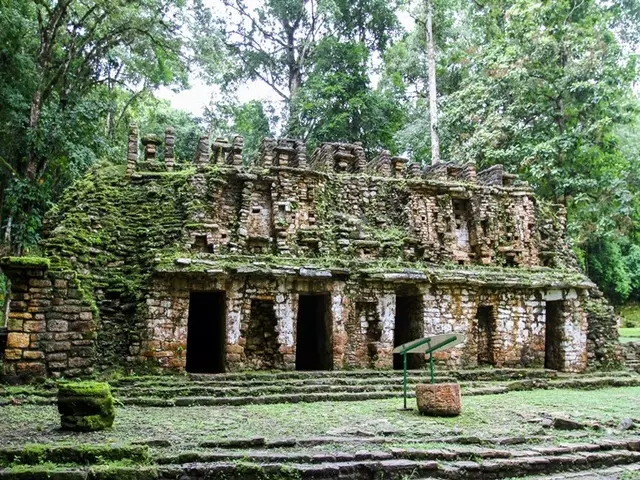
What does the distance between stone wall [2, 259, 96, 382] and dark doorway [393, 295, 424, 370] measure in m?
8.32

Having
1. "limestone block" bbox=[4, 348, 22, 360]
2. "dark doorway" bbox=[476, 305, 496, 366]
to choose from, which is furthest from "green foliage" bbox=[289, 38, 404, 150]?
"limestone block" bbox=[4, 348, 22, 360]

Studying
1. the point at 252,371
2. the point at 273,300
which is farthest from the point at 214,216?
the point at 252,371

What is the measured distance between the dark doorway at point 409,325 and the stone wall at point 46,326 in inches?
328

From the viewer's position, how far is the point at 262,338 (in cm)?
1469

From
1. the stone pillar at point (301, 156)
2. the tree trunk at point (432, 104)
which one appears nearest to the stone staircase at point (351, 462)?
the stone pillar at point (301, 156)

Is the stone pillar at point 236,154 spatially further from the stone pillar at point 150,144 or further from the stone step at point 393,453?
the stone step at point 393,453

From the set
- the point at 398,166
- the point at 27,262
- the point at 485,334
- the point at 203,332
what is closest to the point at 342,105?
the point at 398,166

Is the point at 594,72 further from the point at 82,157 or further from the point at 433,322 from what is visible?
the point at 82,157

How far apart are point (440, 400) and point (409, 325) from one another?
6.66m

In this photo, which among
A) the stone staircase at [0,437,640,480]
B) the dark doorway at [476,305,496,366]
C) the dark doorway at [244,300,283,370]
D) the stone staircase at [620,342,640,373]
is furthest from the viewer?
the stone staircase at [620,342,640,373]

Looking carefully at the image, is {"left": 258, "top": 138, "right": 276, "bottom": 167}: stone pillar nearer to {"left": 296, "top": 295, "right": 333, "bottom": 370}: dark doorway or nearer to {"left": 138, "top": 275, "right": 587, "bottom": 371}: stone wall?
{"left": 296, "top": 295, "right": 333, "bottom": 370}: dark doorway

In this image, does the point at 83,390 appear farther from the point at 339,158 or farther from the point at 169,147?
the point at 339,158

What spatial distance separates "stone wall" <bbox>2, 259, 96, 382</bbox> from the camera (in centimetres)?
1158

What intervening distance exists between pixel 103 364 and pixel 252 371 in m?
3.42
